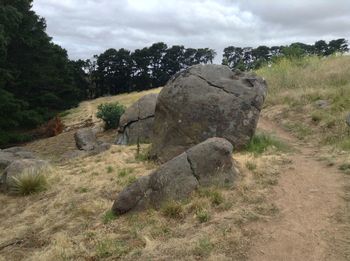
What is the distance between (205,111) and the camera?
952 cm

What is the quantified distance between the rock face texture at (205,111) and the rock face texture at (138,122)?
3.52 meters

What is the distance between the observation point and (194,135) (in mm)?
9500

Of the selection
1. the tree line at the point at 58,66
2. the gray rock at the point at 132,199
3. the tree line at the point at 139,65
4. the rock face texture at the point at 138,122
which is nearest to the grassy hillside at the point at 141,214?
the gray rock at the point at 132,199

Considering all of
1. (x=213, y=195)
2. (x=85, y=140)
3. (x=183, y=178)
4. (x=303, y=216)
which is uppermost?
(x=183, y=178)

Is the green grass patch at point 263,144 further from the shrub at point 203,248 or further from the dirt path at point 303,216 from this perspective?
the shrub at point 203,248

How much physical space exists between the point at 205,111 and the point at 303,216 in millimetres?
3756

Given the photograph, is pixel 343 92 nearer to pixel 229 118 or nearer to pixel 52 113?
pixel 229 118

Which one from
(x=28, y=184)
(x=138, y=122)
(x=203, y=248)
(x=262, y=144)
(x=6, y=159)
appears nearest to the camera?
(x=203, y=248)

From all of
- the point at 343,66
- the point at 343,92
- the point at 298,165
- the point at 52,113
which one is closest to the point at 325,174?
the point at 298,165

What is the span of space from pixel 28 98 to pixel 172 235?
2545cm

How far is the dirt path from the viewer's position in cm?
529

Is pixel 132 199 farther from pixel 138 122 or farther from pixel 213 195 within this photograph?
pixel 138 122

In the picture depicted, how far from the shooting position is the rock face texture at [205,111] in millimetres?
9484

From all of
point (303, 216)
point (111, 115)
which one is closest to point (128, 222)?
point (303, 216)
